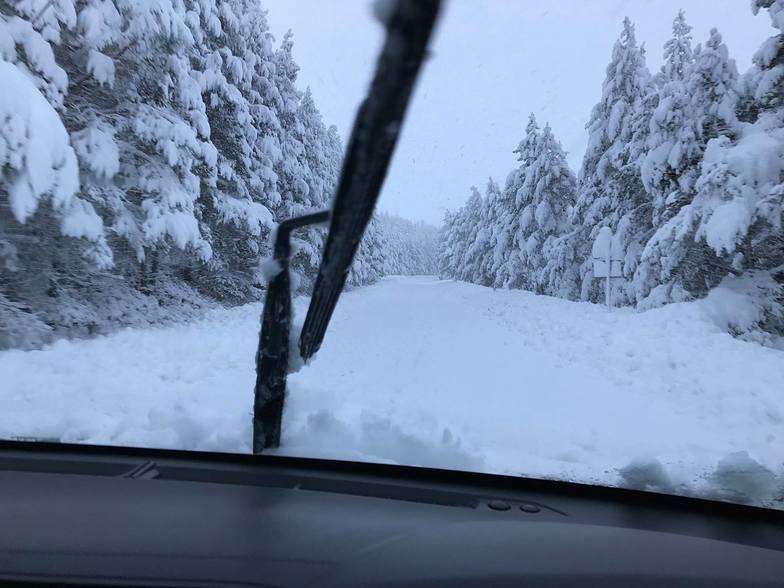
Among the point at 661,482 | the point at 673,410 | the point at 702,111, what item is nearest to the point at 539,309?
the point at 702,111

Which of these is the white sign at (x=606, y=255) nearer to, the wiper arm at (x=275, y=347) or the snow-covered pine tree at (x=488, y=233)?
the wiper arm at (x=275, y=347)

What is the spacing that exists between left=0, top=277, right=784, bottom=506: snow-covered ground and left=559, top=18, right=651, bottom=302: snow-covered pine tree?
41.5 ft

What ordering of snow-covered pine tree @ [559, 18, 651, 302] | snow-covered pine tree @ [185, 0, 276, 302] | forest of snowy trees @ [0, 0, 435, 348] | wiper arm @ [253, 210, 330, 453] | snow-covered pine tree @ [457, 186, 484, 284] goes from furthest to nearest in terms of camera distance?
snow-covered pine tree @ [457, 186, 484, 284]
snow-covered pine tree @ [559, 18, 651, 302]
snow-covered pine tree @ [185, 0, 276, 302]
forest of snowy trees @ [0, 0, 435, 348]
wiper arm @ [253, 210, 330, 453]

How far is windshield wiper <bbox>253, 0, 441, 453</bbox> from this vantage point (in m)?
1.45

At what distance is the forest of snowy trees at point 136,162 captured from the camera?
6934mm

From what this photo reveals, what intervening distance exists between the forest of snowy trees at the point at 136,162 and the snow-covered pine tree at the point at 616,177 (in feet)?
49.4

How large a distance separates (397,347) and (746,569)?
26.9 ft

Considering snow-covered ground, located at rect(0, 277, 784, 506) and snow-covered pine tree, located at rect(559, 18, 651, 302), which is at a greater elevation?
snow-covered pine tree, located at rect(559, 18, 651, 302)

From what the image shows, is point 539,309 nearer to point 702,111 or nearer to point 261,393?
point 702,111

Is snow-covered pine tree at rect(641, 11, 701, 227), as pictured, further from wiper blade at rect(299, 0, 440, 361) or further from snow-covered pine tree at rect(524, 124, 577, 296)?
snow-covered pine tree at rect(524, 124, 577, 296)

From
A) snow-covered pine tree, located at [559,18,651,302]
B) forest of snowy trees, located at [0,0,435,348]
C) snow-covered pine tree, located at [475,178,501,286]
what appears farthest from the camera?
snow-covered pine tree, located at [475,178,501,286]

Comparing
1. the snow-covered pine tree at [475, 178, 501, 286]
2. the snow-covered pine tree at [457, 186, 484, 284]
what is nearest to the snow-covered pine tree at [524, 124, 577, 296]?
the snow-covered pine tree at [475, 178, 501, 286]

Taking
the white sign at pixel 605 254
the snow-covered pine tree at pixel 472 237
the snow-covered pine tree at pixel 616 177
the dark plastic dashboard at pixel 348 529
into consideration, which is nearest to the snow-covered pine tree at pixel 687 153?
the white sign at pixel 605 254

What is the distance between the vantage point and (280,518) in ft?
8.32
